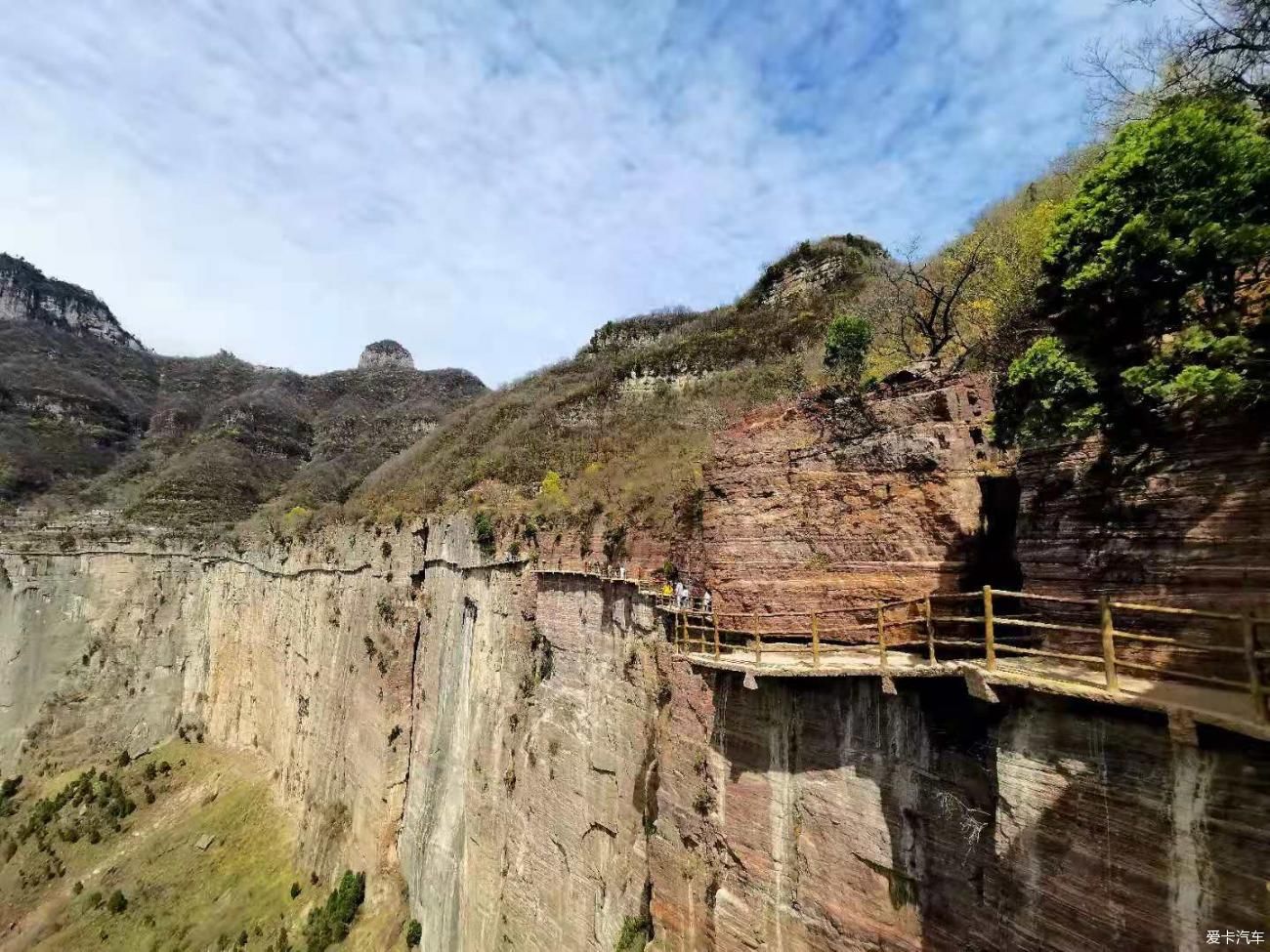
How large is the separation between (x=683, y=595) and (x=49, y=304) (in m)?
112

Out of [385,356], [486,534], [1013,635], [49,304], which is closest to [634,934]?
[1013,635]

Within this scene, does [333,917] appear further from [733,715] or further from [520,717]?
[733,715]

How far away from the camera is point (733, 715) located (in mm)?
11570

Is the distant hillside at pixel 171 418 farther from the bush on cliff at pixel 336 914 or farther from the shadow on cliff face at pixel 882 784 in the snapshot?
the shadow on cliff face at pixel 882 784

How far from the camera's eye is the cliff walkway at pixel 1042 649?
18.7ft

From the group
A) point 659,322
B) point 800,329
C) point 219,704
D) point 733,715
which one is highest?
point 659,322

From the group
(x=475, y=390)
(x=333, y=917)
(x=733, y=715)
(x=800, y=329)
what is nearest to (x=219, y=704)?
(x=333, y=917)

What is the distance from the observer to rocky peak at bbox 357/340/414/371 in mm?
100406

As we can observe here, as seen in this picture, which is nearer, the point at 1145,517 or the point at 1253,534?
the point at 1253,534

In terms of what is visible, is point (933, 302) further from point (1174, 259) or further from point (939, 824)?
point (939, 824)

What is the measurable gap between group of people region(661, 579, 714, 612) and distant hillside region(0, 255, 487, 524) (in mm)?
44784

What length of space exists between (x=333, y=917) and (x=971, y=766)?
987 inches

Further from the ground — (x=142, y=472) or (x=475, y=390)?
(x=475, y=390)

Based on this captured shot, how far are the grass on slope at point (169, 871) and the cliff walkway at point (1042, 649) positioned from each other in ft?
81.8
